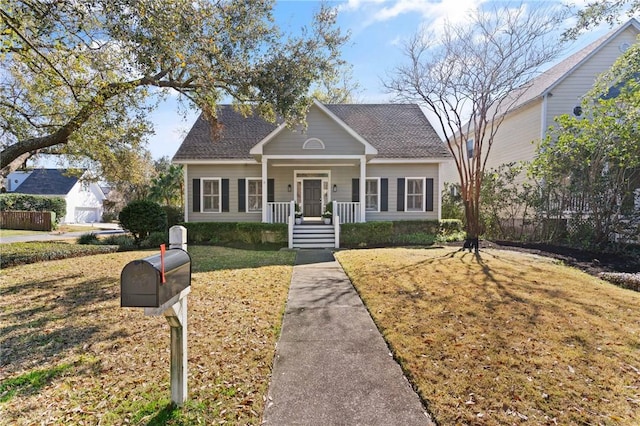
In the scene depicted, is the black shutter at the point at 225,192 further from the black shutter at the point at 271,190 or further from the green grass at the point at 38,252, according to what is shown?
the green grass at the point at 38,252

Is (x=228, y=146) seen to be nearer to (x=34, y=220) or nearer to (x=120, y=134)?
(x=120, y=134)

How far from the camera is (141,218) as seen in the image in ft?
41.8

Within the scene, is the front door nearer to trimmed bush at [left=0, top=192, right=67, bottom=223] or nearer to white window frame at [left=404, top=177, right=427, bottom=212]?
white window frame at [left=404, top=177, right=427, bottom=212]

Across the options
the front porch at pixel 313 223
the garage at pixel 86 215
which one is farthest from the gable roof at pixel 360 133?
the garage at pixel 86 215

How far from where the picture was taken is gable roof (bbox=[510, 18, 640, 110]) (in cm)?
1430

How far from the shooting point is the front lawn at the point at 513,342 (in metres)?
2.72

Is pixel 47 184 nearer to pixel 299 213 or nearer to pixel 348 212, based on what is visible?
pixel 299 213

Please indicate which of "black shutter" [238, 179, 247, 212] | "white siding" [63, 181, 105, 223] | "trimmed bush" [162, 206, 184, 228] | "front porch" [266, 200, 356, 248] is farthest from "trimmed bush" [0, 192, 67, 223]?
"front porch" [266, 200, 356, 248]

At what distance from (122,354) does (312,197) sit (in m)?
12.7

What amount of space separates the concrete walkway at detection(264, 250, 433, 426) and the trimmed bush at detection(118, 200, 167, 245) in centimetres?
998

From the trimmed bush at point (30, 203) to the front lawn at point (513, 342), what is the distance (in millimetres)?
28872

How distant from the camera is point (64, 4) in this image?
5.75 m

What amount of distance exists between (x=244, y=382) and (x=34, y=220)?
2655 centimetres

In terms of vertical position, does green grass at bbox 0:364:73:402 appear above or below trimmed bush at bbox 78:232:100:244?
below
